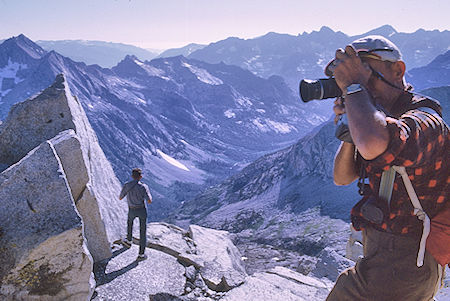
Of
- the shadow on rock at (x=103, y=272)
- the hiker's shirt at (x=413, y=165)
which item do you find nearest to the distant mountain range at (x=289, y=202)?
the shadow on rock at (x=103, y=272)

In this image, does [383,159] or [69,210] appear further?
[69,210]

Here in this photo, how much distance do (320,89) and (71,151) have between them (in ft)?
24.0

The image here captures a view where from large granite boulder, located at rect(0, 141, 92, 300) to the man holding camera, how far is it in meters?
5.32

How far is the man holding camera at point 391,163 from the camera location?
216 centimetres

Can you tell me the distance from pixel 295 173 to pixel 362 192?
86258 millimetres

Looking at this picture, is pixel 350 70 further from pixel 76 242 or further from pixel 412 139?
Result: pixel 76 242

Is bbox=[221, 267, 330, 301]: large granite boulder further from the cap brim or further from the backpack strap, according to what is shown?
the cap brim

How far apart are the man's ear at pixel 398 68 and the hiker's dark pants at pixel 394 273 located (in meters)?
1.27

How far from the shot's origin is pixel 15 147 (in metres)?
8.89

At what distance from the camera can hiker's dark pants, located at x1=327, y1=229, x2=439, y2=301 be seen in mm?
2658

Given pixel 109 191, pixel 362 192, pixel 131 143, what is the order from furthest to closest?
pixel 131 143 < pixel 109 191 < pixel 362 192

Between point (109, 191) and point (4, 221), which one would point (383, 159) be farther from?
point (109, 191)

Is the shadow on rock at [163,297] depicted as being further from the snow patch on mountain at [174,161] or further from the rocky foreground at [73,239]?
the snow patch on mountain at [174,161]

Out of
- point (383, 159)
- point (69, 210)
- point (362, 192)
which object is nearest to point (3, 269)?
point (69, 210)
